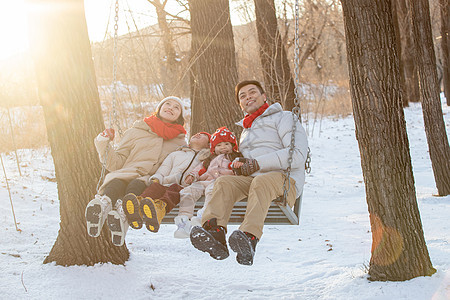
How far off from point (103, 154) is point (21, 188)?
182 inches

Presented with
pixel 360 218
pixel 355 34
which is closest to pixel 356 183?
pixel 360 218

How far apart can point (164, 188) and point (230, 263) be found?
1.91 metres

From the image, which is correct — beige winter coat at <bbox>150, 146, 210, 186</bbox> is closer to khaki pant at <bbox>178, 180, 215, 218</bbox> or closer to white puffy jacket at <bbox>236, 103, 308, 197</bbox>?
A: khaki pant at <bbox>178, 180, 215, 218</bbox>

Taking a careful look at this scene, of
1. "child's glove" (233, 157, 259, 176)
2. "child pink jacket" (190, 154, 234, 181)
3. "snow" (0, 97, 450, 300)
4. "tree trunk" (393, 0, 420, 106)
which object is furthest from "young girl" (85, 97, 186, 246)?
"tree trunk" (393, 0, 420, 106)

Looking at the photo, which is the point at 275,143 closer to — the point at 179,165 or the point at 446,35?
the point at 179,165

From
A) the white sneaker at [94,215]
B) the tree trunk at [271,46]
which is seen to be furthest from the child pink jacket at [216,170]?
the tree trunk at [271,46]

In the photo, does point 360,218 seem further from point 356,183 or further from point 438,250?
point 356,183

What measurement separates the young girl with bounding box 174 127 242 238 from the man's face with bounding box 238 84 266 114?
321mm

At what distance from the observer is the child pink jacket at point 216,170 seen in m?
3.43

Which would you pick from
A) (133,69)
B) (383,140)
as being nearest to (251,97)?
(383,140)

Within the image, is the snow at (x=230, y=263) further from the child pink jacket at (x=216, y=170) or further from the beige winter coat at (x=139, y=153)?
the child pink jacket at (x=216, y=170)

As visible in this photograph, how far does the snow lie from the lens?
3795 mm

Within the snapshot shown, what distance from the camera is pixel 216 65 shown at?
17.7 ft

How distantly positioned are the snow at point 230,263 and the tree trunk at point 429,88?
0.73 meters
